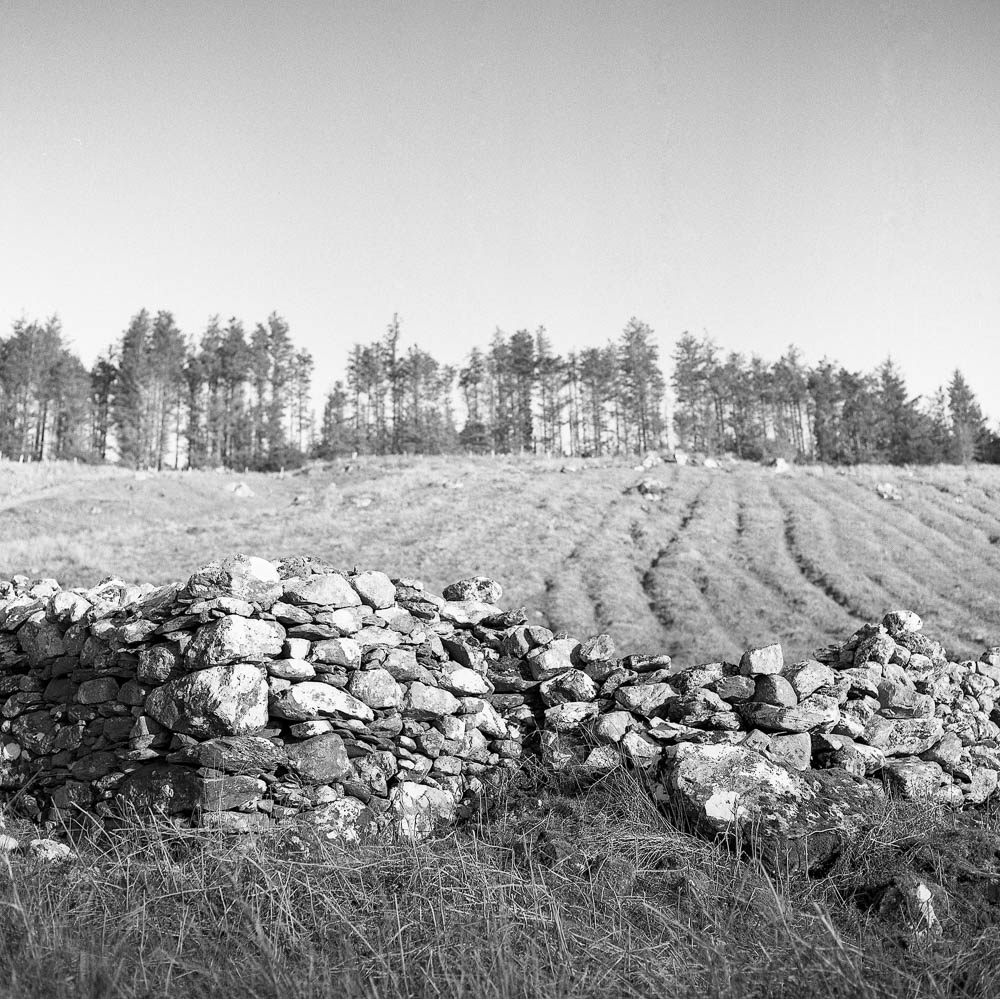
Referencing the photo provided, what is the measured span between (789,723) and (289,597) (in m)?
4.31

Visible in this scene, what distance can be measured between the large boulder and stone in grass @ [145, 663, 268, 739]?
3.08 meters

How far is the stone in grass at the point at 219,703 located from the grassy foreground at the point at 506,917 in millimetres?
755

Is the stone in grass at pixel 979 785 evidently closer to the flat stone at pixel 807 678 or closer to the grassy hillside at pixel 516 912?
the grassy hillside at pixel 516 912

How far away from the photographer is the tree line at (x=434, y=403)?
6825 cm

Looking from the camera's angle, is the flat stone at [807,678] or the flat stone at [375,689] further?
the flat stone at [807,678]

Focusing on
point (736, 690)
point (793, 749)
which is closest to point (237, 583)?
point (736, 690)

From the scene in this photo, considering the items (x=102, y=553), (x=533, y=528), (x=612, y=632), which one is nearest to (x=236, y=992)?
(x=612, y=632)

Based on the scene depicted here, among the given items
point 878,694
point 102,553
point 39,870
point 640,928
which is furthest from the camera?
point 102,553

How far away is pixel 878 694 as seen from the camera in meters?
6.85

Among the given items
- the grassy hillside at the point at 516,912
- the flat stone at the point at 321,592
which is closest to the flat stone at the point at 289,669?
the flat stone at the point at 321,592

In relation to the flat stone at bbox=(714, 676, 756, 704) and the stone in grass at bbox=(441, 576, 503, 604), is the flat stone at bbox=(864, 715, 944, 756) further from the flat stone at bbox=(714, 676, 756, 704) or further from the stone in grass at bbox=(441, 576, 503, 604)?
the stone in grass at bbox=(441, 576, 503, 604)

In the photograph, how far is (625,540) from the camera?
30.5 meters

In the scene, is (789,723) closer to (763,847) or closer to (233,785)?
(763,847)

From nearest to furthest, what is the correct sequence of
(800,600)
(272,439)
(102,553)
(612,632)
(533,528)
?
(612,632), (800,600), (102,553), (533,528), (272,439)
